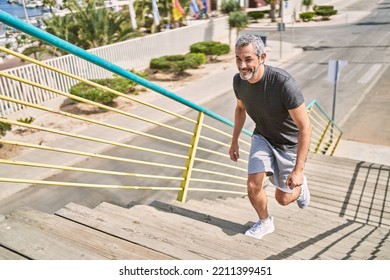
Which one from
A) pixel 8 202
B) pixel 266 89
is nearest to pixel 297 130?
pixel 266 89

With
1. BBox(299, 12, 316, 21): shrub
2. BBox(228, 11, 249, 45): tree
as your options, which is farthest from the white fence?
BBox(299, 12, 316, 21): shrub

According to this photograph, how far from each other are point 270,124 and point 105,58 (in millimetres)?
13699

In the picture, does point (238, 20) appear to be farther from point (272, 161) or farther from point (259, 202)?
point (259, 202)

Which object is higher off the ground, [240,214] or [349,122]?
[240,214]

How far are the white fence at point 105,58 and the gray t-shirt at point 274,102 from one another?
1044cm

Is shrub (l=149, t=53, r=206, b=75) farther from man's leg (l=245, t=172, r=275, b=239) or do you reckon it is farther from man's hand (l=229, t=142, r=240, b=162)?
man's leg (l=245, t=172, r=275, b=239)

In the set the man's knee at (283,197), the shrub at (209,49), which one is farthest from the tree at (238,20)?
the man's knee at (283,197)

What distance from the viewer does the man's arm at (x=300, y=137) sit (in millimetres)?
2748

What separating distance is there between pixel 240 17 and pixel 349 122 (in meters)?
12.0

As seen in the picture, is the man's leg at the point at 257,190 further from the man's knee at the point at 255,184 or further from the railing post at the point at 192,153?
the railing post at the point at 192,153

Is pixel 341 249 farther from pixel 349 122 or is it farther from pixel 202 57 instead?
pixel 202 57

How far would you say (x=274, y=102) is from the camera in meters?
2.84

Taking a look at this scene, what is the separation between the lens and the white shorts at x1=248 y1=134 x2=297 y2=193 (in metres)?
3.13
